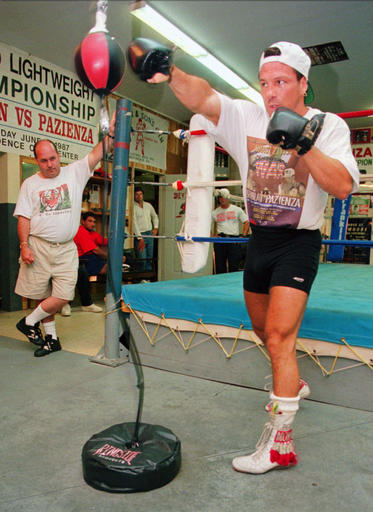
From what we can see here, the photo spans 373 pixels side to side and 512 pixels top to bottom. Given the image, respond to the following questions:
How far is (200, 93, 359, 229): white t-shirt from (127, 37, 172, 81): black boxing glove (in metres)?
0.23

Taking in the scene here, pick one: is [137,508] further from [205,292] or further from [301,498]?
[205,292]

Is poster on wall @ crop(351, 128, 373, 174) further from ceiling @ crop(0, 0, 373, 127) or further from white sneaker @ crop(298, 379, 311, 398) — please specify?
white sneaker @ crop(298, 379, 311, 398)

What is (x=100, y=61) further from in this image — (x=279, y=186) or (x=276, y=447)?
(x=276, y=447)

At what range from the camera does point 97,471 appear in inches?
44.0

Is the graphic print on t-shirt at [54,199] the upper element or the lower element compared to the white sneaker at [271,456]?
upper

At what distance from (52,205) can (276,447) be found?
76.0 inches

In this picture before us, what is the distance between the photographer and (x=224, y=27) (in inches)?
158

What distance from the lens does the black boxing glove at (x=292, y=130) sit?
103cm

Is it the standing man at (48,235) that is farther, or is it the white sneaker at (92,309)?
the white sneaker at (92,309)

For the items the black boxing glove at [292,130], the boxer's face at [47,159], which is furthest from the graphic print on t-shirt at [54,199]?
the black boxing glove at [292,130]

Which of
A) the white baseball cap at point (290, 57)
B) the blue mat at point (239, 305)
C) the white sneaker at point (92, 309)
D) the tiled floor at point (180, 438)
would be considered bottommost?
the white sneaker at point (92, 309)

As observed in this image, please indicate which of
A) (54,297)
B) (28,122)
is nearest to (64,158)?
Result: (28,122)

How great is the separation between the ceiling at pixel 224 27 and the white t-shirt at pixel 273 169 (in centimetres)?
247

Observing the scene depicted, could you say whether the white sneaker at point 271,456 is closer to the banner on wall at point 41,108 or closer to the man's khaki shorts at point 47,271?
the man's khaki shorts at point 47,271
